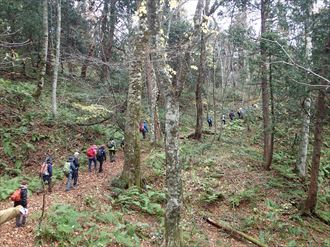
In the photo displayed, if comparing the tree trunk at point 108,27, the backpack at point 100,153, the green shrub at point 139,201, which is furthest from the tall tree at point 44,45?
the green shrub at point 139,201

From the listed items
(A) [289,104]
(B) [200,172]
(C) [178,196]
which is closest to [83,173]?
(B) [200,172]

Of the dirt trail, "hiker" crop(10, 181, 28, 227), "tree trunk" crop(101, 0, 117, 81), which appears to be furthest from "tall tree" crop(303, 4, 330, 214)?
"tree trunk" crop(101, 0, 117, 81)

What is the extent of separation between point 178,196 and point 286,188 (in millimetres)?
10522

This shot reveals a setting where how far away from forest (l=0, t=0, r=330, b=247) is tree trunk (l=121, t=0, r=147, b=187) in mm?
39

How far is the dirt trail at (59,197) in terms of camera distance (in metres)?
8.81

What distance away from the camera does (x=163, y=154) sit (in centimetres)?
1791

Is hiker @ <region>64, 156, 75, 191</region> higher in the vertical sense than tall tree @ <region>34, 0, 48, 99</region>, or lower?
lower

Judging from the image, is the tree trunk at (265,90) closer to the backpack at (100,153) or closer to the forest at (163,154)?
the forest at (163,154)

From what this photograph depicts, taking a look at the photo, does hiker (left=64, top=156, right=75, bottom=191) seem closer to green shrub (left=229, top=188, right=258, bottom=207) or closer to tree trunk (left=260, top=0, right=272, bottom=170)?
green shrub (left=229, top=188, right=258, bottom=207)

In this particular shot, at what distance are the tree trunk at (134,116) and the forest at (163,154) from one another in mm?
39

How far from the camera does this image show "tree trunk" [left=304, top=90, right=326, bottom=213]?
44.7ft

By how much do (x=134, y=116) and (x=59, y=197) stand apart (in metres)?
4.00

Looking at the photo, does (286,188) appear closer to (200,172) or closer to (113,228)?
(200,172)

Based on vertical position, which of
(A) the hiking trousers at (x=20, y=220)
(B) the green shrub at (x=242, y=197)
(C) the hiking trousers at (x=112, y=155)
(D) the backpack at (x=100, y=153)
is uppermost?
(D) the backpack at (x=100, y=153)
